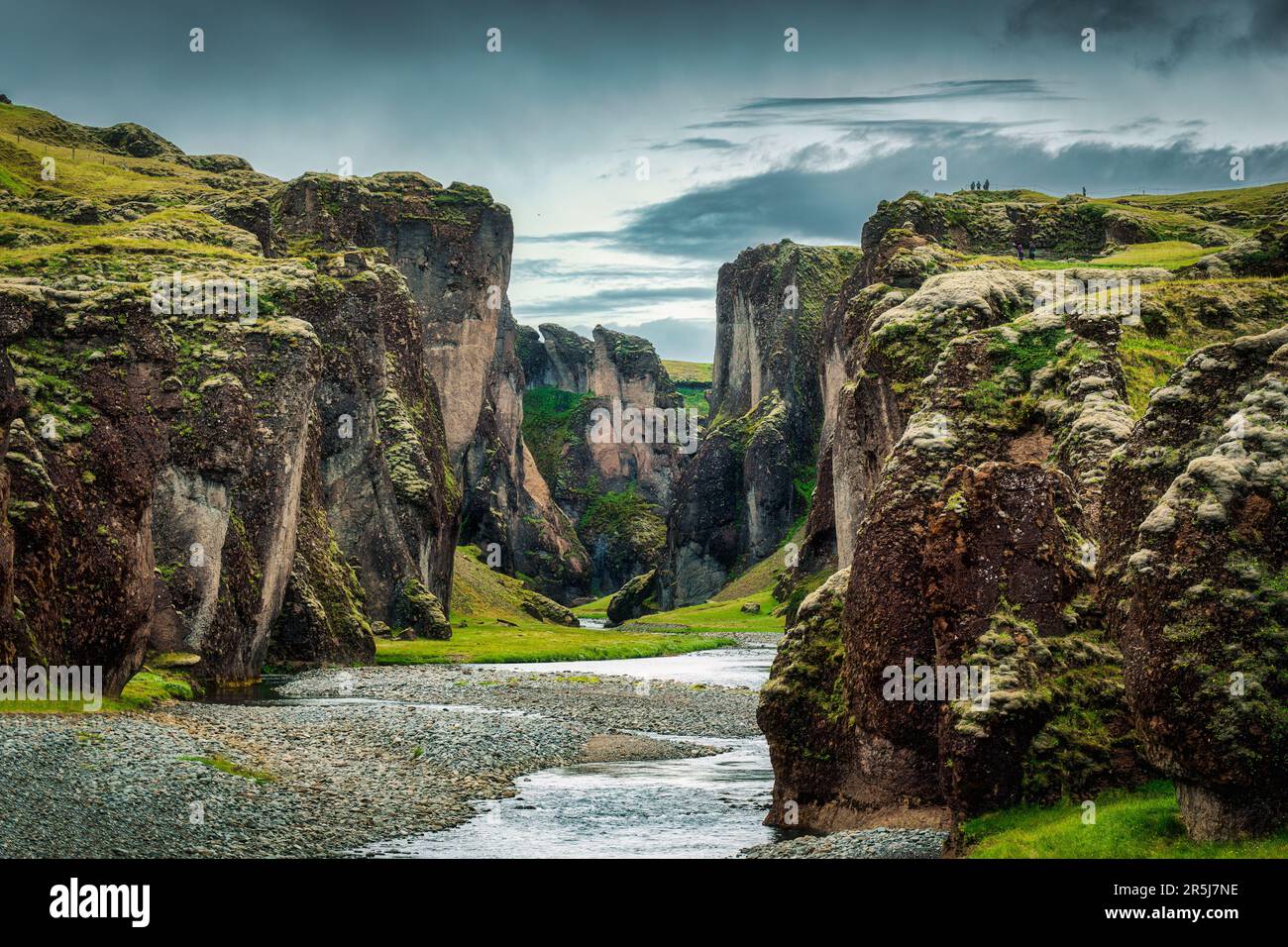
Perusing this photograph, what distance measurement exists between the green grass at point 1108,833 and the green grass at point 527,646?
243 ft

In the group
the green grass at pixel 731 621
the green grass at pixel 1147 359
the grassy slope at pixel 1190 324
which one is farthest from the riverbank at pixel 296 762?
the green grass at pixel 731 621

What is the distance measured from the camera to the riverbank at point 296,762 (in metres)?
29.4

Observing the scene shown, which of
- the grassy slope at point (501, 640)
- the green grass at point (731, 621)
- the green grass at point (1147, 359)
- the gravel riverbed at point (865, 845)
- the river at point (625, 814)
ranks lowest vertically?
the green grass at point (731, 621)

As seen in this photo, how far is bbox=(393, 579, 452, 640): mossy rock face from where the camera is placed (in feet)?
378

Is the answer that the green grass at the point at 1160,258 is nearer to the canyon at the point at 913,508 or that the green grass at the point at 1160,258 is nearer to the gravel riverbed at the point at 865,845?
the canyon at the point at 913,508

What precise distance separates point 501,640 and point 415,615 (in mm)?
10173

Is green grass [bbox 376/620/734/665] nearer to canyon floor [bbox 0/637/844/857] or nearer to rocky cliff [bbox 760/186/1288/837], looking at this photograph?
canyon floor [bbox 0/637/844/857]

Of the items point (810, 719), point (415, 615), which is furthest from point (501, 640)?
point (810, 719)

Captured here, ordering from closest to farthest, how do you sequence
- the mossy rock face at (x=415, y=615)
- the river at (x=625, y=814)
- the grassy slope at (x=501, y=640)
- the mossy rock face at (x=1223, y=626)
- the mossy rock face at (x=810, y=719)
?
1. the mossy rock face at (x=1223, y=626)
2. the river at (x=625, y=814)
3. the mossy rock face at (x=810, y=719)
4. the grassy slope at (x=501, y=640)
5. the mossy rock face at (x=415, y=615)

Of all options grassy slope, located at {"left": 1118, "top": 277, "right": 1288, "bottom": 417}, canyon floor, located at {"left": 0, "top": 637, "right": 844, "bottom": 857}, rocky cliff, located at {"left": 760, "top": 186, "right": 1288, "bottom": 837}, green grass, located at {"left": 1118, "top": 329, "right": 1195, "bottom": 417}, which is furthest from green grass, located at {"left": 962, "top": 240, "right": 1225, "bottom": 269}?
canyon floor, located at {"left": 0, "top": 637, "right": 844, "bottom": 857}

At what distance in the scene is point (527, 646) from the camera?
11556 cm

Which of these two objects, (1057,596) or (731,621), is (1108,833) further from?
(731,621)
